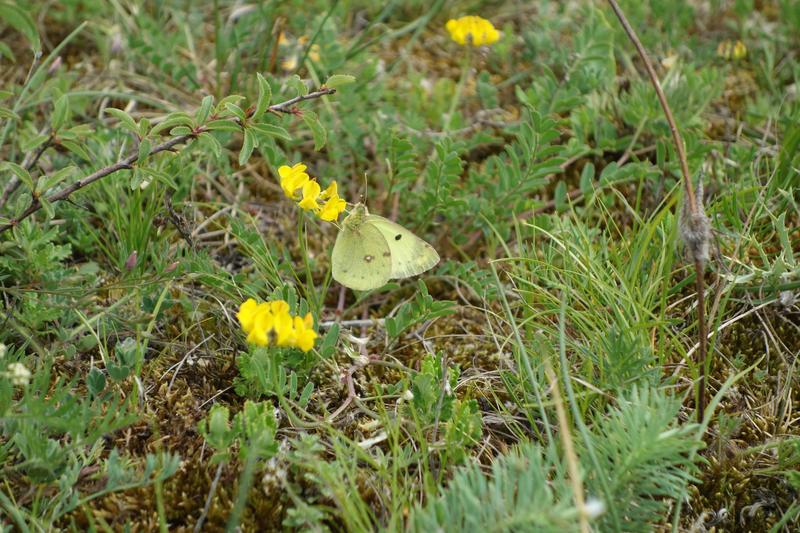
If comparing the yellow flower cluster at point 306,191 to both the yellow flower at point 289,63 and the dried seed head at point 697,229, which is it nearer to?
the dried seed head at point 697,229

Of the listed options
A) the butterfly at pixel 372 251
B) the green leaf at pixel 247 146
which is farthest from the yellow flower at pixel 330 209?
the green leaf at pixel 247 146

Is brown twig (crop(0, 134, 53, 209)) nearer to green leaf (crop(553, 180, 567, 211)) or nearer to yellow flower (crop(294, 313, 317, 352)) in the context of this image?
yellow flower (crop(294, 313, 317, 352))

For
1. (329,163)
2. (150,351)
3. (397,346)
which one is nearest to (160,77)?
(329,163)

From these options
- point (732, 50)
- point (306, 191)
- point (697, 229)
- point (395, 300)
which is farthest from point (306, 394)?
point (732, 50)

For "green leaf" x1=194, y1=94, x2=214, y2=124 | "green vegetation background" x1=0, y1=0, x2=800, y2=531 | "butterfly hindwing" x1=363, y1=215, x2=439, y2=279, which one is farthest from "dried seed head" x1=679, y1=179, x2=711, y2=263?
"green leaf" x1=194, y1=94, x2=214, y2=124

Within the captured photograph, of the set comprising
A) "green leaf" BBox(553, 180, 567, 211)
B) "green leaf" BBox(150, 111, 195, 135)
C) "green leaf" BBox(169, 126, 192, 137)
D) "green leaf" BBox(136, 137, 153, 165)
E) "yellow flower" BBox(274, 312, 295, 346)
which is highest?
"green leaf" BBox(150, 111, 195, 135)

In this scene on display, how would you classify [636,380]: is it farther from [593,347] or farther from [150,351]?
[150,351]
